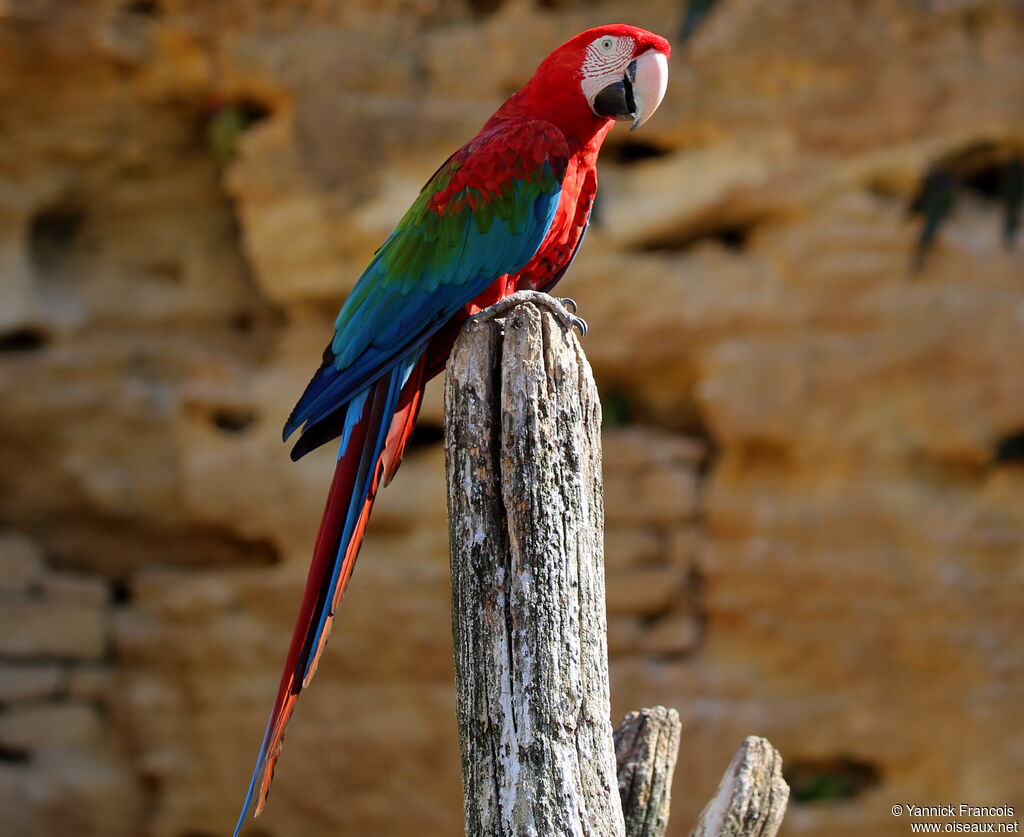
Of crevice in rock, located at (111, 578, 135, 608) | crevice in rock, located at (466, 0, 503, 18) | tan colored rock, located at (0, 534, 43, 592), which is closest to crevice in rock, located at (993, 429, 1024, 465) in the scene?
crevice in rock, located at (466, 0, 503, 18)

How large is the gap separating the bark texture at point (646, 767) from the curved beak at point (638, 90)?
3.21ft

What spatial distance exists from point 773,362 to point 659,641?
1.09m

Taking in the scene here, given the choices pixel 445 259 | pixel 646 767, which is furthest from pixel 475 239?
pixel 646 767

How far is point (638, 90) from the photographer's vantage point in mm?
2141

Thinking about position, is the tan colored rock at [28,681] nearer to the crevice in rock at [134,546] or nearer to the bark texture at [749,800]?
the crevice in rock at [134,546]

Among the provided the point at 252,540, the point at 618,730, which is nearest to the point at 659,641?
the point at 252,540

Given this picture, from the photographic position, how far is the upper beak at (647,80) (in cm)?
212

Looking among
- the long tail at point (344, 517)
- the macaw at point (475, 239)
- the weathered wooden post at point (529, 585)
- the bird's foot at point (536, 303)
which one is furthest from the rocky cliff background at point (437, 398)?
the weathered wooden post at point (529, 585)

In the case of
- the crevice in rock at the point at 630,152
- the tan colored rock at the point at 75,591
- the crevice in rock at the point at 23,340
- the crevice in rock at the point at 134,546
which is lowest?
the tan colored rock at the point at 75,591

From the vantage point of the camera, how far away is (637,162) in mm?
4621

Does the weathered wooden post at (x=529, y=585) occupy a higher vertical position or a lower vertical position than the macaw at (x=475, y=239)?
lower

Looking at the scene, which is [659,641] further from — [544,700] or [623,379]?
[544,700]

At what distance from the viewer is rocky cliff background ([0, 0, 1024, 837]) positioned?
14.3 feet

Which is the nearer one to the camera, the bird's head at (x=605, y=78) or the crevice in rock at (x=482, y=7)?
the bird's head at (x=605, y=78)
